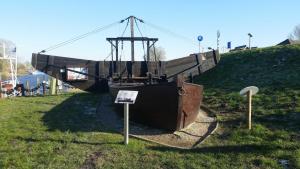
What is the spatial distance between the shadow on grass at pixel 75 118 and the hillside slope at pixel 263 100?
3.51 meters

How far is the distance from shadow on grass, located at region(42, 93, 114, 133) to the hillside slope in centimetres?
351

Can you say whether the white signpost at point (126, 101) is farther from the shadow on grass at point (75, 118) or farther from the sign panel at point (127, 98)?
the shadow on grass at point (75, 118)

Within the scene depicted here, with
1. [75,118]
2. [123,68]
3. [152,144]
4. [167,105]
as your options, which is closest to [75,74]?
[123,68]

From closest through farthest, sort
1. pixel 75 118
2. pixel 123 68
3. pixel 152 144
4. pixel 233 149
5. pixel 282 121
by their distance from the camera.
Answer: pixel 233 149, pixel 152 144, pixel 282 121, pixel 75 118, pixel 123 68

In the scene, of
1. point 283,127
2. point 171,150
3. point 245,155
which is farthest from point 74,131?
point 283,127

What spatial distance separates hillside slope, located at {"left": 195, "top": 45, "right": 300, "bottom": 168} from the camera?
872cm

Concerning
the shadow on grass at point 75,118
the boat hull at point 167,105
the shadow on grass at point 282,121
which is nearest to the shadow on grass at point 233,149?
the shadow on grass at point 282,121

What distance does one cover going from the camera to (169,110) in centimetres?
1040

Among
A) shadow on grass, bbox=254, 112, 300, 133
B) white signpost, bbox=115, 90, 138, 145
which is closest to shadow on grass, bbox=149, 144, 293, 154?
white signpost, bbox=115, 90, 138, 145

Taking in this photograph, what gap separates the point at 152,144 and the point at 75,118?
3787 mm

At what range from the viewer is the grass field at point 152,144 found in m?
7.70

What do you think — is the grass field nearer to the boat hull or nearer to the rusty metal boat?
the boat hull

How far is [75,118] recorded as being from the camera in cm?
1214

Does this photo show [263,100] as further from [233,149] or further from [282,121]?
[233,149]
